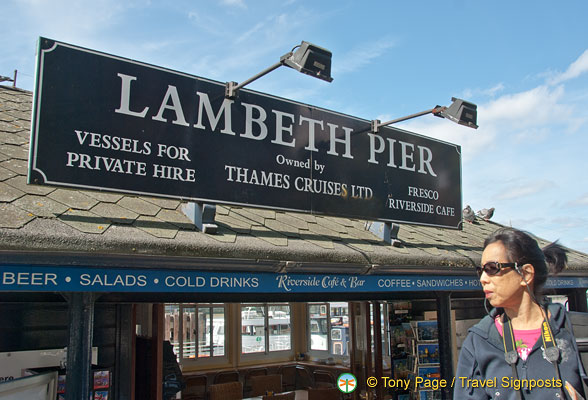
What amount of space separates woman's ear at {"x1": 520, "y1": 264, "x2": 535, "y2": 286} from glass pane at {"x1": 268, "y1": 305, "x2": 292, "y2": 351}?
33.5 feet

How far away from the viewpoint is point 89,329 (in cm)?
378

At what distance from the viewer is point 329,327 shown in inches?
454

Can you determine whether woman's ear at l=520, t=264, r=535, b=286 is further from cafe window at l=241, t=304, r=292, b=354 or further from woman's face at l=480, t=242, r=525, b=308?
cafe window at l=241, t=304, r=292, b=354

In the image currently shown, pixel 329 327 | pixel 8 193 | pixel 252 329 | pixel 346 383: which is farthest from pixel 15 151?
pixel 329 327

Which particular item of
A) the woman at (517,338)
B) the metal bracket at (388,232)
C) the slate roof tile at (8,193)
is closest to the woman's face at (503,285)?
the woman at (517,338)

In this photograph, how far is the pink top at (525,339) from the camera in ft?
6.30

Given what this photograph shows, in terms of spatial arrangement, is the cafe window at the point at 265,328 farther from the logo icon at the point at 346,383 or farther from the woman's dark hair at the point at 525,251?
the woman's dark hair at the point at 525,251

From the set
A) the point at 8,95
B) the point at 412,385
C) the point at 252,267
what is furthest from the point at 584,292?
the point at 8,95

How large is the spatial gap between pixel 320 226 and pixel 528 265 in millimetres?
3689

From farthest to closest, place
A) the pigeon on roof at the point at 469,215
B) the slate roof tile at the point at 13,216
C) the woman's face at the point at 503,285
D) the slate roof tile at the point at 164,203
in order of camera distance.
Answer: the pigeon on roof at the point at 469,215, the slate roof tile at the point at 164,203, the slate roof tile at the point at 13,216, the woman's face at the point at 503,285

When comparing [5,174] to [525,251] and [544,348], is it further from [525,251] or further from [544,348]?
[544,348]

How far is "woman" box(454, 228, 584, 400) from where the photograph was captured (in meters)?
1.84

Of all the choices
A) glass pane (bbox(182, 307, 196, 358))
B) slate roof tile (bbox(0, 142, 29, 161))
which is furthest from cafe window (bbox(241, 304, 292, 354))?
slate roof tile (bbox(0, 142, 29, 161))

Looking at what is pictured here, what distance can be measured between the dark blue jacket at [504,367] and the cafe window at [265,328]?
972 centimetres
